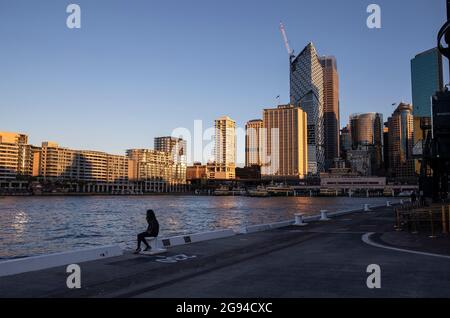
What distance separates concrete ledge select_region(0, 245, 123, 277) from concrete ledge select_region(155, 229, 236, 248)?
78.7 inches

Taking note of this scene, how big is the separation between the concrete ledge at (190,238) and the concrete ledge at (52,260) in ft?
6.56

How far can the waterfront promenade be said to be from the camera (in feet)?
35.7

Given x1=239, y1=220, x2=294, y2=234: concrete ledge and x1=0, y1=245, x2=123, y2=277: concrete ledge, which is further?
x1=239, y1=220, x2=294, y2=234: concrete ledge

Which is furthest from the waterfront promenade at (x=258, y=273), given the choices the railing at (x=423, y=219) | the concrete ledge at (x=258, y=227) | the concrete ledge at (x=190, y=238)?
the railing at (x=423, y=219)

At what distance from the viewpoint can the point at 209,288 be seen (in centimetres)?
1136

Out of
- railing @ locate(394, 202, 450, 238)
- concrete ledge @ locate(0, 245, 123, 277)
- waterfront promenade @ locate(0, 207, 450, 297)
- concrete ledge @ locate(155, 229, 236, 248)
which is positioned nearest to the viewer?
waterfront promenade @ locate(0, 207, 450, 297)

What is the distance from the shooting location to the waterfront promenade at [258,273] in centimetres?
1089

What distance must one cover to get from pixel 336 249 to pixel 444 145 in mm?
24756

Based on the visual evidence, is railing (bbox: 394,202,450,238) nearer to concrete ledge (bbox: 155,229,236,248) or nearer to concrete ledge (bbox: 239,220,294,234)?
concrete ledge (bbox: 239,220,294,234)

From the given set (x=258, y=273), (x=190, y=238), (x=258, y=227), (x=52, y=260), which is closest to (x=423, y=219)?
(x=258, y=227)

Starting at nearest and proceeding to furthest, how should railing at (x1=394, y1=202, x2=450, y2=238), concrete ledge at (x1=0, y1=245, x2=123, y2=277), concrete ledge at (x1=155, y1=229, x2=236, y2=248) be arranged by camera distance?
concrete ledge at (x1=0, y1=245, x2=123, y2=277)
concrete ledge at (x1=155, y1=229, x2=236, y2=248)
railing at (x1=394, y1=202, x2=450, y2=238)

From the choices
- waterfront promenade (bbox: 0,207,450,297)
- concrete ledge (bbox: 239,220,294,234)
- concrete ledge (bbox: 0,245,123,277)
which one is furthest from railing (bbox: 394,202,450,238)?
concrete ledge (bbox: 0,245,123,277)
